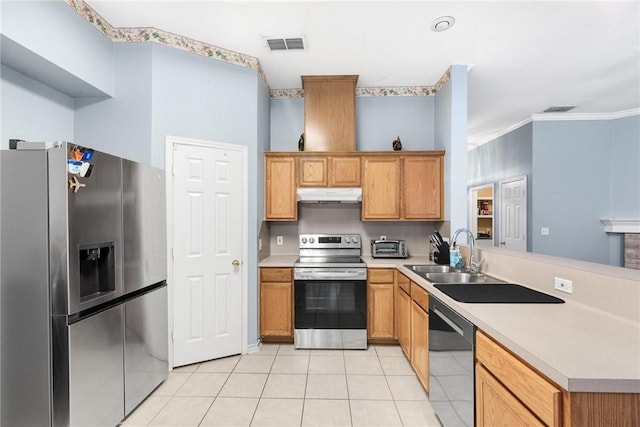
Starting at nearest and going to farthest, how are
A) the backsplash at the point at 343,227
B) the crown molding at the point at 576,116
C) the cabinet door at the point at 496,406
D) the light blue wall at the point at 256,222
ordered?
the cabinet door at the point at 496,406, the light blue wall at the point at 256,222, the backsplash at the point at 343,227, the crown molding at the point at 576,116

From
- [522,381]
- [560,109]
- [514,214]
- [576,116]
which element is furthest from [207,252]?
[576,116]

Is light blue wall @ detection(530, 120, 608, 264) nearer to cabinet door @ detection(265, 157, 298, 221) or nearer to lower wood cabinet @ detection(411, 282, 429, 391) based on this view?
lower wood cabinet @ detection(411, 282, 429, 391)

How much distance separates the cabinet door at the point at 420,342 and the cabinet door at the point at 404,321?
0.39 ft

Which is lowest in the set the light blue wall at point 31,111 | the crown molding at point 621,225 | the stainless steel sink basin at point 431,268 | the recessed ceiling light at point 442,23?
the stainless steel sink basin at point 431,268

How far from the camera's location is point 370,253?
3.74m

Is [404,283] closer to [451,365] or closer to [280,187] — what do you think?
[451,365]

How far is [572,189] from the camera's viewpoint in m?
4.62

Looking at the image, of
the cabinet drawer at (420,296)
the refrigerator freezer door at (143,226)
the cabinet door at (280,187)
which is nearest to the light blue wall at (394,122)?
the cabinet door at (280,187)

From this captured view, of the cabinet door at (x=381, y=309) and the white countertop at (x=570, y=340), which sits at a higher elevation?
the white countertop at (x=570, y=340)

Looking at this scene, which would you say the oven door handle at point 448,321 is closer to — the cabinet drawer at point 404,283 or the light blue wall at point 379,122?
the cabinet drawer at point 404,283

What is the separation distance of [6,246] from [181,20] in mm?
2041

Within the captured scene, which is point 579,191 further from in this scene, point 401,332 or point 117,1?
point 117,1

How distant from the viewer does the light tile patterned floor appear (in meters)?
2.02

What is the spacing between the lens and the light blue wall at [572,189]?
4594mm
